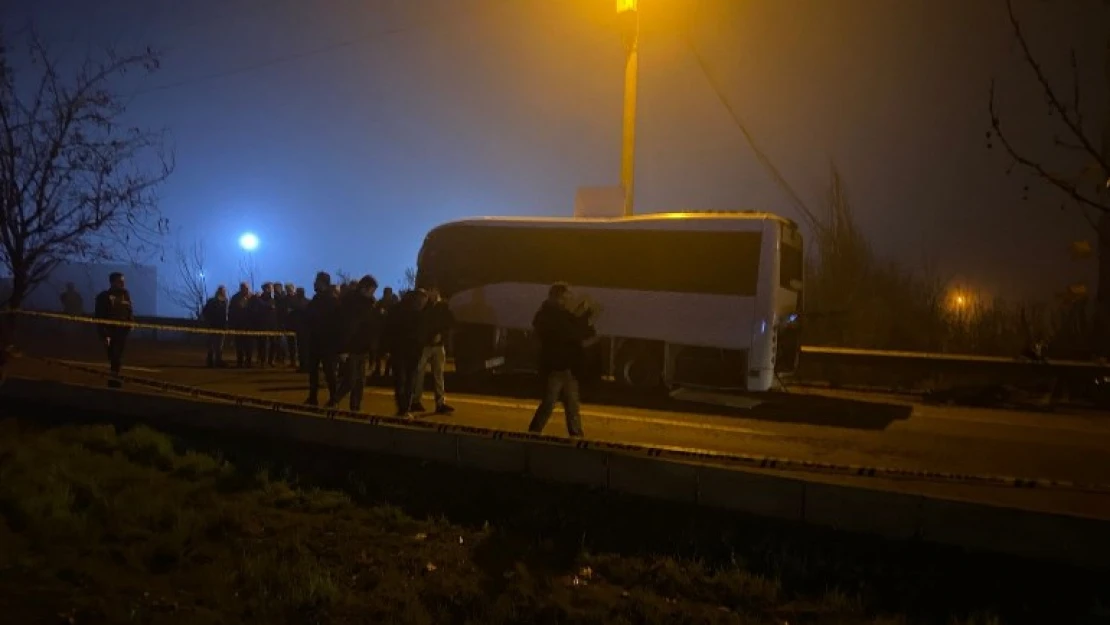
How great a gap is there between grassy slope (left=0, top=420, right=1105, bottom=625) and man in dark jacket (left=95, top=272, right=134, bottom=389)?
548 cm

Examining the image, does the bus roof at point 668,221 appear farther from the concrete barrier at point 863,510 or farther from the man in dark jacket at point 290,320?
the concrete barrier at point 863,510

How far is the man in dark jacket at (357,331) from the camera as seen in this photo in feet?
37.4

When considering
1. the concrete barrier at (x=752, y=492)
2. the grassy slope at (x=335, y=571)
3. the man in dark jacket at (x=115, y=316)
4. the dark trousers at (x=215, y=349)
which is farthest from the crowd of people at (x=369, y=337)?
the dark trousers at (x=215, y=349)

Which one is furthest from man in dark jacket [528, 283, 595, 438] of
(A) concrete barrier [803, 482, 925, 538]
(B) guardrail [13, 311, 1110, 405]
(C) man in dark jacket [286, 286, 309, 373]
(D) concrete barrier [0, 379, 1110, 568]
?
(C) man in dark jacket [286, 286, 309, 373]

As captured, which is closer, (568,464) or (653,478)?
(653,478)

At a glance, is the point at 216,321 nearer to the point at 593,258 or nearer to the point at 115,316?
the point at 115,316

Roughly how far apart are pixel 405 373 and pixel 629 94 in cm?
1192

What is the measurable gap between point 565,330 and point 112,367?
7712 millimetres

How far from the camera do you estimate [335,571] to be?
6387 millimetres

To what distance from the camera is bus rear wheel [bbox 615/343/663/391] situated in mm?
16203

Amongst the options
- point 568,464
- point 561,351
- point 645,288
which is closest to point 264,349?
point 645,288

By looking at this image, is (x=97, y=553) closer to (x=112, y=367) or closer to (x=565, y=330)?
(x=565, y=330)

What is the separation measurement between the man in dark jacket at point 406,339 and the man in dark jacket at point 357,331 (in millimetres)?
288

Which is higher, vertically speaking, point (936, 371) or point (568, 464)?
point (936, 371)
